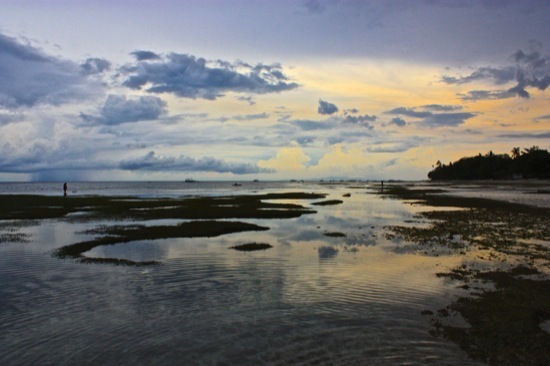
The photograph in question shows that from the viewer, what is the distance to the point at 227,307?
14.3 meters

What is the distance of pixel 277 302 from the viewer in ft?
48.3

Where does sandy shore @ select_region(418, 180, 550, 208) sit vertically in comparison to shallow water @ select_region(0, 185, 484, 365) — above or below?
above

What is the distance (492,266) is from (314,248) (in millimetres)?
10284

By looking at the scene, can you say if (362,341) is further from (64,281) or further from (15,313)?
(64,281)

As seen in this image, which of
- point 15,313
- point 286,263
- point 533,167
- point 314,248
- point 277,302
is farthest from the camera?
point 533,167

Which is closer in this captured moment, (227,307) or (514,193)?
(227,307)

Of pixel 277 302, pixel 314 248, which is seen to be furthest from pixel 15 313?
pixel 314 248

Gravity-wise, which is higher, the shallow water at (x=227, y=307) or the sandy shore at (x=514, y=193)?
the sandy shore at (x=514, y=193)

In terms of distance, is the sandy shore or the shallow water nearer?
the shallow water

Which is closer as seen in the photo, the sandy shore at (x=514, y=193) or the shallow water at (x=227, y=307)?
the shallow water at (x=227, y=307)

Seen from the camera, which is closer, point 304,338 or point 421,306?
point 304,338

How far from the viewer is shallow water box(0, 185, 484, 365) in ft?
35.2

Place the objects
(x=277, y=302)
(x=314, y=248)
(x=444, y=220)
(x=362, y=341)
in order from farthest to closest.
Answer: (x=444, y=220) → (x=314, y=248) → (x=277, y=302) → (x=362, y=341)

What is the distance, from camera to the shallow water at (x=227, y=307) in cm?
1074
